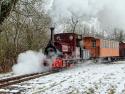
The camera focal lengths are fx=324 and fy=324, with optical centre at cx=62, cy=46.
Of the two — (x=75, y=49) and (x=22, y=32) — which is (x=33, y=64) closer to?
(x=75, y=49)

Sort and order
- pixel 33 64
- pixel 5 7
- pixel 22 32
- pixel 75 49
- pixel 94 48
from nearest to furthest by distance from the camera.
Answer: pixel 5 7, pixel 33 64, pixel 75 49, pixel 22 32, pixel 94 48

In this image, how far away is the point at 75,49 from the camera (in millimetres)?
25109

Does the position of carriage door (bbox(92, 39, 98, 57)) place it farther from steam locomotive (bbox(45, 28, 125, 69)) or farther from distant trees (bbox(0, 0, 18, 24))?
distant trees (bbox(0, 0, 18, 24))

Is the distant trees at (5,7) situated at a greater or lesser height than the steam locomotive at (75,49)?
greater

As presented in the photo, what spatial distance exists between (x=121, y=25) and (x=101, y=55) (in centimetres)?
1045

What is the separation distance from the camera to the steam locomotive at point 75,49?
2277 cm

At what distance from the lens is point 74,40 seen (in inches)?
992

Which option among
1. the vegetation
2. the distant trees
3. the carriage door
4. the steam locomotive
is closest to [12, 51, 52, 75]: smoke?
the steam locomotive

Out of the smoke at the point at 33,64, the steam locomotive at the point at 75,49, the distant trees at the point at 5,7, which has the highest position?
the distant trees at the point at 5,7

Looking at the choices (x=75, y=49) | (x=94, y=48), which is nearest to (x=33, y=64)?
(x=75, y=49)

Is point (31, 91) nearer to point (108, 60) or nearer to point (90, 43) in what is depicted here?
point (90, 43)

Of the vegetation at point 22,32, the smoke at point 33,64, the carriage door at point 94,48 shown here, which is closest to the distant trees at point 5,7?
the smoke at point 33,64

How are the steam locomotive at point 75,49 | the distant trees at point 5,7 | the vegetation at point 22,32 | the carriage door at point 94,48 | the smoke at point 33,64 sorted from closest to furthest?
the distant trees at point 5,7
the smoke at point 33,64
the steam locomotive at point 75,49
the vegetation at point 22,32
the carriage door at point 94,48

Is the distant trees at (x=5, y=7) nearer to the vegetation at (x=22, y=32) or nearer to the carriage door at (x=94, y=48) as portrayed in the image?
the vegetation at (x=22, y=32)
